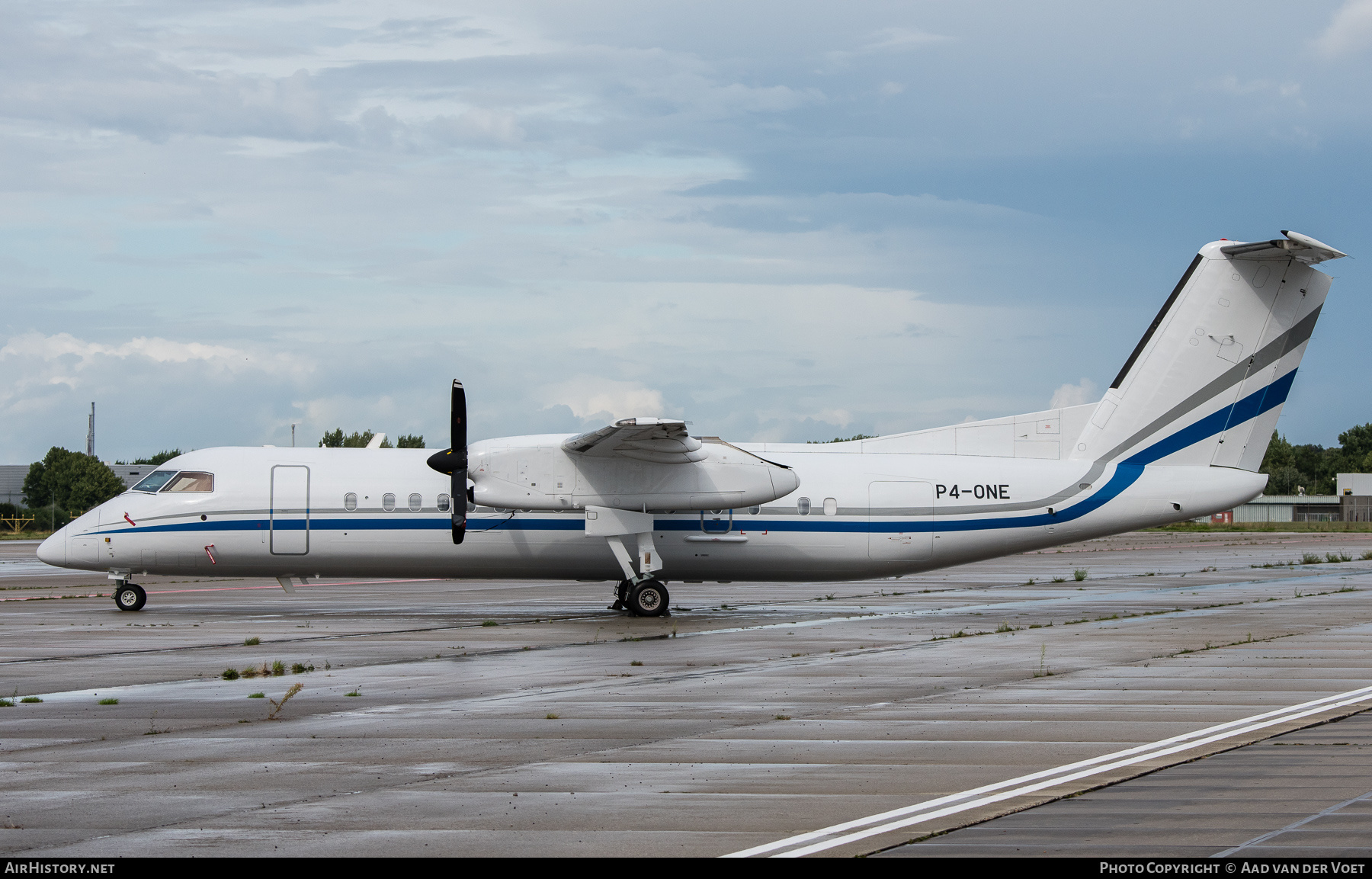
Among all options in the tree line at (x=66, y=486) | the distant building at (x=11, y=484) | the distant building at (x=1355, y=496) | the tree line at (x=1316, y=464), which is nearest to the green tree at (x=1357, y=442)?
the tree line at (x=1316, y=464)

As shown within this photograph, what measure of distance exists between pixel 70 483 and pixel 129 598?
8683 cm

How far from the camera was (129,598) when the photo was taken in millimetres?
24266

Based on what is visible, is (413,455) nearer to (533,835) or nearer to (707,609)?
(707,609)

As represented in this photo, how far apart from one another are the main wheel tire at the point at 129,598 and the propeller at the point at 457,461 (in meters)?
7.08

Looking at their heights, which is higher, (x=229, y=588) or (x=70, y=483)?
(x=70, y=483)

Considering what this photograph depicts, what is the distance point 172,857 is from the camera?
6.55 metres

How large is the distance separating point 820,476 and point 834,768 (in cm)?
1545

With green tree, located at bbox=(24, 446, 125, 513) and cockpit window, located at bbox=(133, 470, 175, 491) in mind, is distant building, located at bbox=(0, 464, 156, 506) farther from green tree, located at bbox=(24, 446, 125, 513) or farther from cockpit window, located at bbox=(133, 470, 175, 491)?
cockpit window, located at bbox=(133, 470, 175, 491)

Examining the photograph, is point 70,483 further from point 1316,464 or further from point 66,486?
point 1316,464

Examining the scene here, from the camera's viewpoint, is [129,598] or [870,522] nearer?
[870,522]

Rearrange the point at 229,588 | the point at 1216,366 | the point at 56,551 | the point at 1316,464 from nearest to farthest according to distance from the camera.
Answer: the point at 56,551 < the point at 1216,366 < the point at 229,588 < the point at 1316,464

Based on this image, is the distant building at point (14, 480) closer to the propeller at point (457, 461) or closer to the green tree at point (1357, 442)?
the propeller at point (457, 461)

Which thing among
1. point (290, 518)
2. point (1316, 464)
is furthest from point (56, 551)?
point (1316, 464)

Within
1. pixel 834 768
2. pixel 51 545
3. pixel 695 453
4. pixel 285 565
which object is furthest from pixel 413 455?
pixel 834 768
